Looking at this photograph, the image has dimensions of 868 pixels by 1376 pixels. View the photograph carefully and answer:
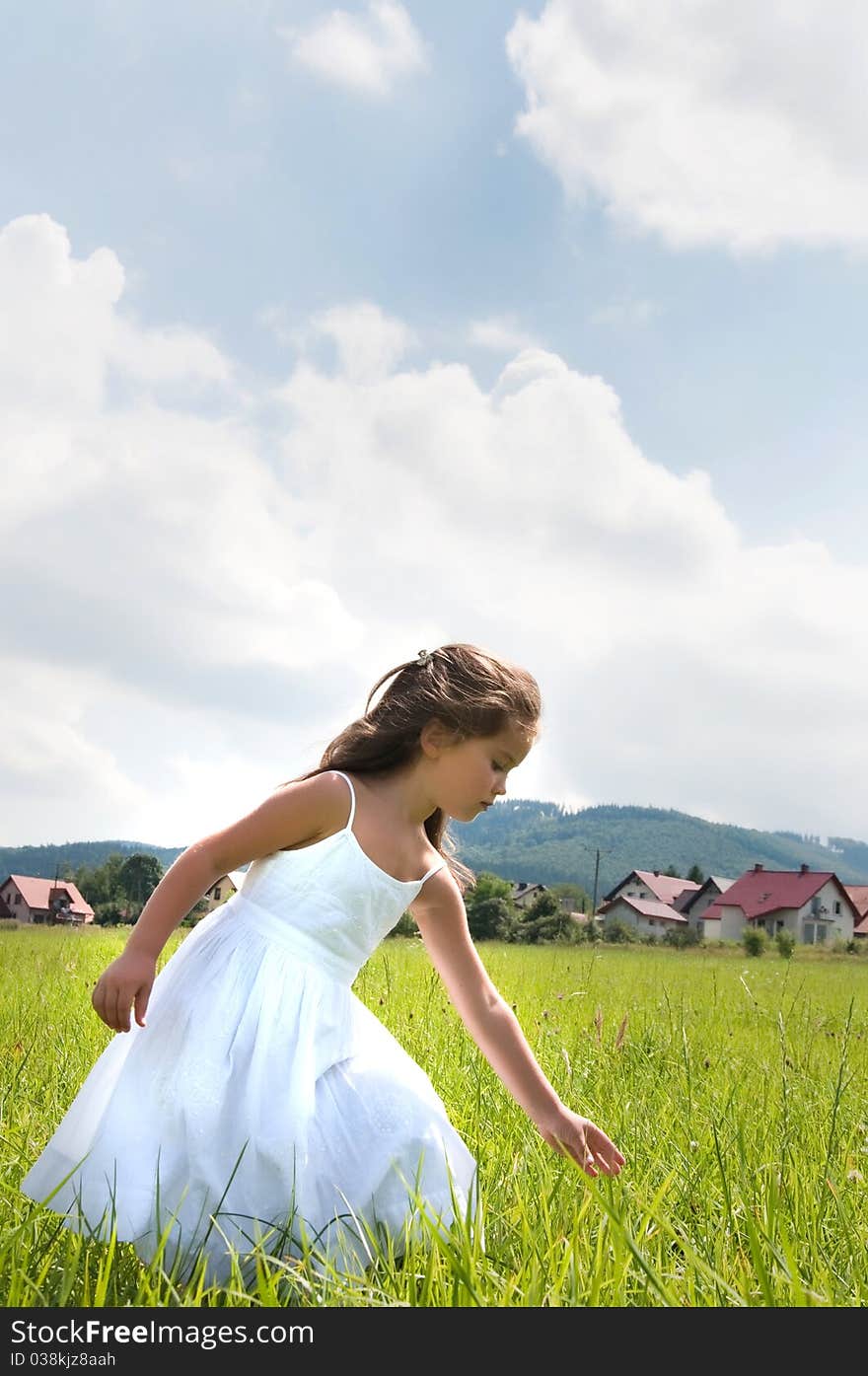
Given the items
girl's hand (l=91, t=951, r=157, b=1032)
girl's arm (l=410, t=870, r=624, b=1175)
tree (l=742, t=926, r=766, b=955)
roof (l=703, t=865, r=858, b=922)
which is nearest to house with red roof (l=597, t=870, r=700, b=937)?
roof (l=703, t=865, r=858, b=922)

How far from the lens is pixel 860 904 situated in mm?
73688

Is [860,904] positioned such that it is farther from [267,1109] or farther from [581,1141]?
[267,1109]

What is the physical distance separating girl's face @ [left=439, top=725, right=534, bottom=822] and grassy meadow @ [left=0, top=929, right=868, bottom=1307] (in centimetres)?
73

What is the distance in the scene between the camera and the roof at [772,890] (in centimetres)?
6906

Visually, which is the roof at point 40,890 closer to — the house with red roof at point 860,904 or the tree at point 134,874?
the tree at point 134,874

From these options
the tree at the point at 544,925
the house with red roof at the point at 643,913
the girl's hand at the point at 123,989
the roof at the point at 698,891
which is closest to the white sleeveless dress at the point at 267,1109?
the girl's hand at the point at 123,989

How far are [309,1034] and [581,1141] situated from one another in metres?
0.81

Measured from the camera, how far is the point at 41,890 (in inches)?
2044

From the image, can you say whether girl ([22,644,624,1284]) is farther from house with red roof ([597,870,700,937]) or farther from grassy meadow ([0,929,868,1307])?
house with red roof ([597,870,700,937])

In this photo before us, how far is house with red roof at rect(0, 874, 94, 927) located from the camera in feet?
158

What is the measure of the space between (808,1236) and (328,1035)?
124 cm

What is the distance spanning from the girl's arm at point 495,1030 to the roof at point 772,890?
6853cm
